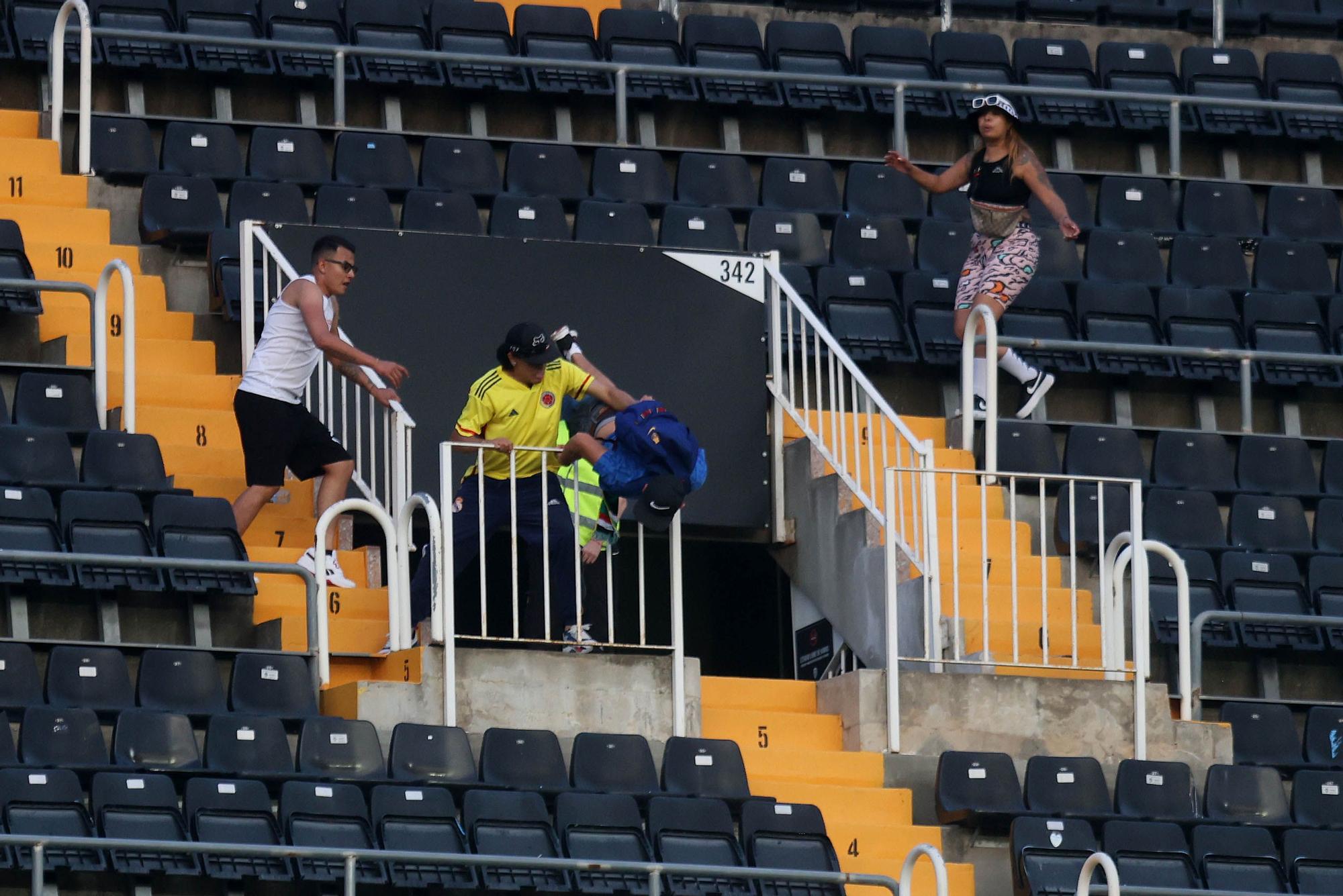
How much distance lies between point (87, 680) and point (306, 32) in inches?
227

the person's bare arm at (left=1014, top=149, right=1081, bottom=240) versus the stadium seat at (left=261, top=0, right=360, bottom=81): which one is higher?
the stadium seat at (left=261, top=0, right=360, bottom=81)

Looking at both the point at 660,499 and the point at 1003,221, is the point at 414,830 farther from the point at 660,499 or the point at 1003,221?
the point at 1003,221

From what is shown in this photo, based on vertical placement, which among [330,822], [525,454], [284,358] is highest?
[284,358]

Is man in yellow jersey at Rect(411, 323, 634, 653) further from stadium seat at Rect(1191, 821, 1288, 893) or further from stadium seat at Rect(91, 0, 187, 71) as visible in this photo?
stadium seat at Rect(91, 0, 187, 71)

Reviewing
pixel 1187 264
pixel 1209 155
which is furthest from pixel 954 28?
pixel 1187 264

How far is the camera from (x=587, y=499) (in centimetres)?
1126

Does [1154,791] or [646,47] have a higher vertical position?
[646,47]

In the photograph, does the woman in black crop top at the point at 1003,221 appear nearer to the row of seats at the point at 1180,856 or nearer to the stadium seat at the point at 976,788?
the stadium seat at the point at 976,788

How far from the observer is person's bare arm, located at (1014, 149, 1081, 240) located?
13.2 metres

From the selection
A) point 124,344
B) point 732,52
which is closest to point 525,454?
point 124,344

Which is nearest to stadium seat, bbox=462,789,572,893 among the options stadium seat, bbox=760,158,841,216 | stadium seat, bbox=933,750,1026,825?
stadium seat, bbox=933,750,1026,825

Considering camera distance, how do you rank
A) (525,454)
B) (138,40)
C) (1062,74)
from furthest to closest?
(1062,74) < (138,40) < (525,454)

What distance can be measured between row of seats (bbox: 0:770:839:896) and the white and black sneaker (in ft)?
11.3

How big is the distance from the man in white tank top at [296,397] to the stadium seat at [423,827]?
175cm
